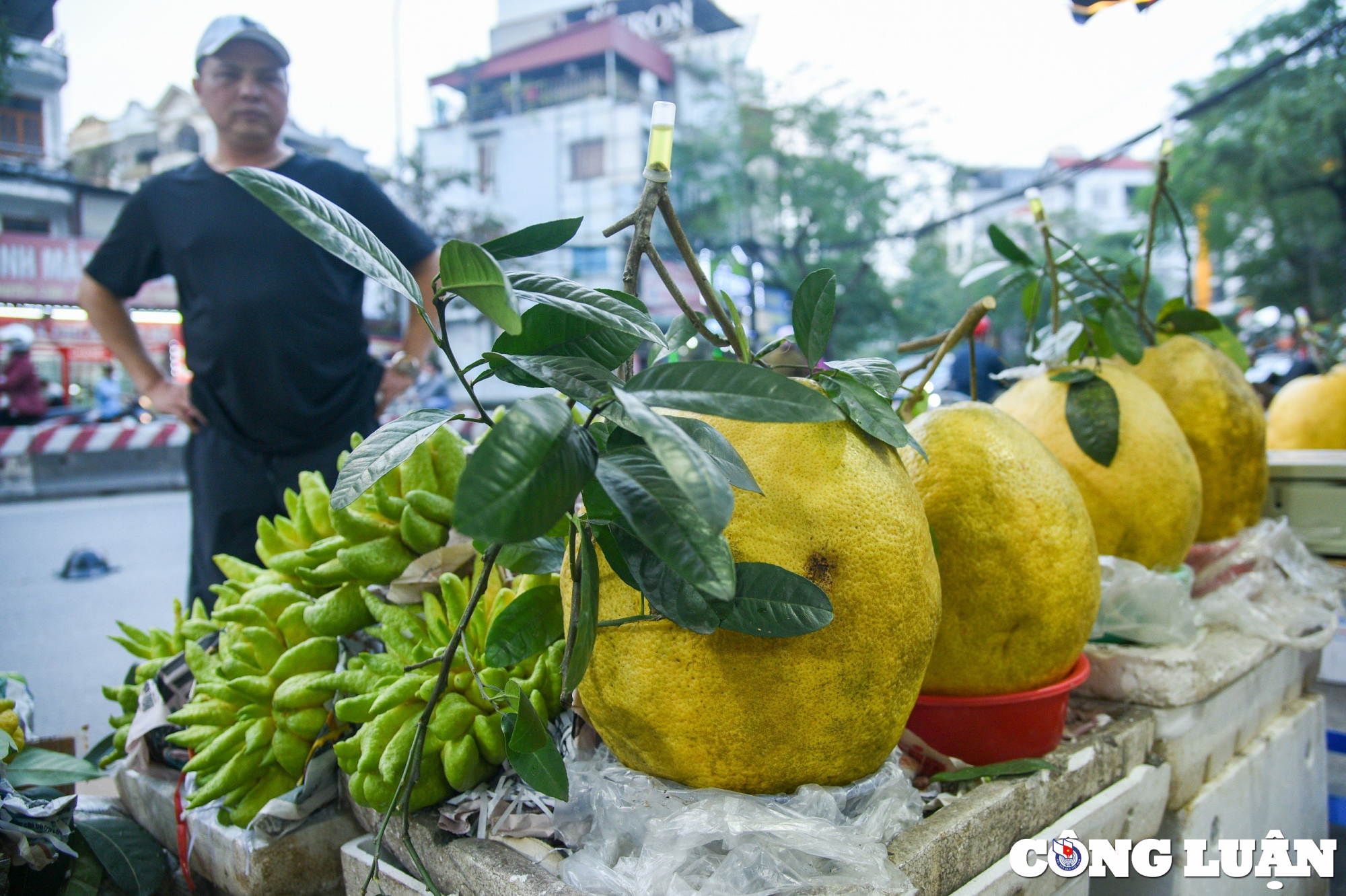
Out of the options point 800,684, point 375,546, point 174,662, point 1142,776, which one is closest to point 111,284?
point 174,662

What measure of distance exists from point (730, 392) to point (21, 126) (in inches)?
252

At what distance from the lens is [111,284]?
2.14 meters

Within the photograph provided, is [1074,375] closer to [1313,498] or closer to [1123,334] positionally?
[1123,334]

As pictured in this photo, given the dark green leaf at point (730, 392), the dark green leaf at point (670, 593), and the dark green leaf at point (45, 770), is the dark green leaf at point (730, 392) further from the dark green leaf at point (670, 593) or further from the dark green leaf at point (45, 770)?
the dark green leaf at point (45, 770)

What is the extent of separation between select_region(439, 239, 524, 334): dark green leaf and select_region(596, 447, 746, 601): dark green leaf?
0.45 ft

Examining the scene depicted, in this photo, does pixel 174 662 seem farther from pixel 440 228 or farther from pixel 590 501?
pixel 440 228

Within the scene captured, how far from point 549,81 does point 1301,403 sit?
958 inches

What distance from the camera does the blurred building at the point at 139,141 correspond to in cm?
634

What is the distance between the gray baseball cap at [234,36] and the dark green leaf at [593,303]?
177 centimetres

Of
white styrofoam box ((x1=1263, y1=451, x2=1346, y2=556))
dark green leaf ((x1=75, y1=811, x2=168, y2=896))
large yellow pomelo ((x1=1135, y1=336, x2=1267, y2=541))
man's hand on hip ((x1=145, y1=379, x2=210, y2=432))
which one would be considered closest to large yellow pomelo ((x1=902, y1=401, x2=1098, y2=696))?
large yellow pomelo ((x1=1135, y1=336, x2=1267, y2=541))

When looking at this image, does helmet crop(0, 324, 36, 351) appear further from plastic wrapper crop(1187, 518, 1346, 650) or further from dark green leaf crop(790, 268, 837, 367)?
plastic wrapper crop(1187, 518, 1346, 650)

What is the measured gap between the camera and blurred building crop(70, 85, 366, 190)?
20.8 feet

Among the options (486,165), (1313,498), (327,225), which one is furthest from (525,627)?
(486,165)

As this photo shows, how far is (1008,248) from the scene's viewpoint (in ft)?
5.33
